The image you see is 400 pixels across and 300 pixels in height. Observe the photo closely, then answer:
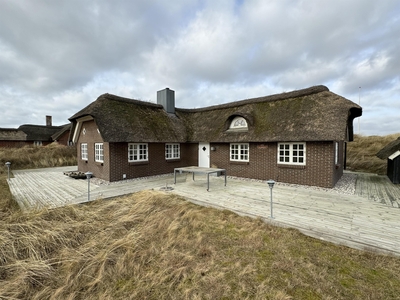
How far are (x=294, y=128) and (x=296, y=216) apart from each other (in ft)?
16.4

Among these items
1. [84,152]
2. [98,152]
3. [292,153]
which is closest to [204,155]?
[292,153]

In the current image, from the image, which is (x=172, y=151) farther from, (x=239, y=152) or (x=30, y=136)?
(x=30, y=136)

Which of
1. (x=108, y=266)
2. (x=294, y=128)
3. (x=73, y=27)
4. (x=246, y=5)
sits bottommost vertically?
(x=108, y=266)

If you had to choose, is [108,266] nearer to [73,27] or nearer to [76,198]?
[76,198]

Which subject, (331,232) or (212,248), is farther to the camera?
(331,232)

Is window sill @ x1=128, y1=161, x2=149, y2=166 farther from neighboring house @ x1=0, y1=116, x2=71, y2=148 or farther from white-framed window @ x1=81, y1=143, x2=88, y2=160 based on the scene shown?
neighboring house @ x1=0, y1=116, x2=71, y2=148

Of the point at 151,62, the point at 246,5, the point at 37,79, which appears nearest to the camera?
the point at 246,5

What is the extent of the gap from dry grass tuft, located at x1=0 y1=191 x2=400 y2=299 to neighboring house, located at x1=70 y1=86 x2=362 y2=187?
512 centimetres

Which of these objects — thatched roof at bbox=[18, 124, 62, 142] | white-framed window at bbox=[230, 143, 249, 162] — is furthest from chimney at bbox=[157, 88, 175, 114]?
thatched roof at bbox=[18, 124, 62, 142]

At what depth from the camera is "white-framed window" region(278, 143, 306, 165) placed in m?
8.38

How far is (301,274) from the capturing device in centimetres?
271

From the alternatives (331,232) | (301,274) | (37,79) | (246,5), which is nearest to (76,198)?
(301,274)

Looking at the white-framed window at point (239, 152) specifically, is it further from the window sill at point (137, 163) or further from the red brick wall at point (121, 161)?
the window sill at point (137, 163)

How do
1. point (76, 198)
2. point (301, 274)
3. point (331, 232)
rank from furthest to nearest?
point (76, 198) → point (331, 232) → point (301, 274)
